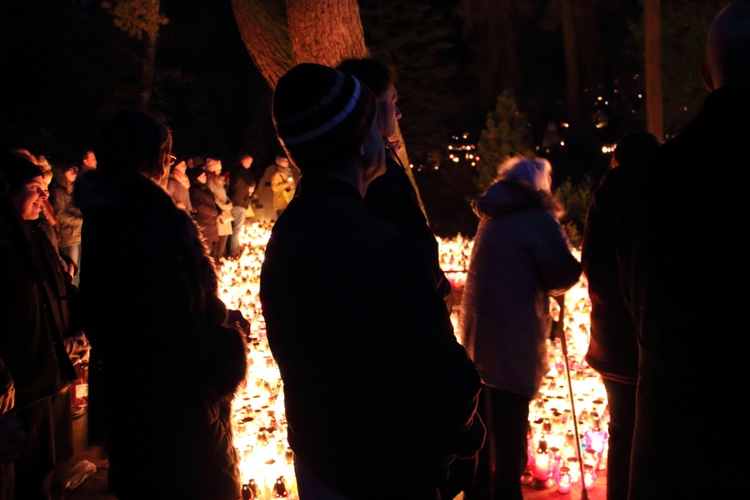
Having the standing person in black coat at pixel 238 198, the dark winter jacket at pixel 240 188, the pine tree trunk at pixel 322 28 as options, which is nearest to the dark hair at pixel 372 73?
the pine tree trunk at pixel 322 28

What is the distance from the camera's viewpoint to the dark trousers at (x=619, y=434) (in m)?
3.18

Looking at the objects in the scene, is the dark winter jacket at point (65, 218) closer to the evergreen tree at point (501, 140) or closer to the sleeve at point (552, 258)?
the sleeve at point (552, 258)

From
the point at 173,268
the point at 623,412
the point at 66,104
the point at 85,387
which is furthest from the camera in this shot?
the point at 66,104

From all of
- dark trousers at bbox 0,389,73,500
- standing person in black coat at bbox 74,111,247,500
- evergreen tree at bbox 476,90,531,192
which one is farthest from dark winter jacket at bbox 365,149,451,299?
evergreen tree at bbox 476,90,531,192

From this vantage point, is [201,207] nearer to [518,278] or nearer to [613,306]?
[518,278]

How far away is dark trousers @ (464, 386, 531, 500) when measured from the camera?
133 inches

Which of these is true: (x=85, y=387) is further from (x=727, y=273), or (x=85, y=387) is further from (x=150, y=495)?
(x=727, y=273)

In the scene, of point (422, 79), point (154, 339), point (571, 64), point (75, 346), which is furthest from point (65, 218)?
point (571, 64)

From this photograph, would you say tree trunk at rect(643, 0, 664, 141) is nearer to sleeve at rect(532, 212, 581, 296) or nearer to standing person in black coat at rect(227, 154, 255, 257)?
standing person in black coat at rect(227, 154, 255, 257)

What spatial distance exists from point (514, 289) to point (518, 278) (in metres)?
0.05

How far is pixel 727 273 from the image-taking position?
1.63m

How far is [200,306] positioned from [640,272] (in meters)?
1.38

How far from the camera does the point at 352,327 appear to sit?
5.33ft

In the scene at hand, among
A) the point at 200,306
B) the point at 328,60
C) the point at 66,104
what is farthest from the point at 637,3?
the point at 200,306
